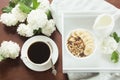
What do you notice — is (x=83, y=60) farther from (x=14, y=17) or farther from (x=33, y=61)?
(x=14, y=17)

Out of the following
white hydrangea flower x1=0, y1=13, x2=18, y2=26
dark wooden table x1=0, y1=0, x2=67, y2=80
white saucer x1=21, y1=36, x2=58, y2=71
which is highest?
white hydrangea flower x1=0, y1=13, x2=18, y2=26

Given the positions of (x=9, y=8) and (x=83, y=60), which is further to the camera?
(x=9, y=8)

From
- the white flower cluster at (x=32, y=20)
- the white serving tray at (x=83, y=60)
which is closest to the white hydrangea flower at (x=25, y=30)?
the white flower cluster at (x=32, y=20)

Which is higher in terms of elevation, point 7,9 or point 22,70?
point 7,9

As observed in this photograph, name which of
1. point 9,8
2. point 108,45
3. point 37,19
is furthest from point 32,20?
point 108,45

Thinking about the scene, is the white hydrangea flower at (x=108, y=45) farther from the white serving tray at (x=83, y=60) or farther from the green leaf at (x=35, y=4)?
the green leaf at (x=35, y=4)

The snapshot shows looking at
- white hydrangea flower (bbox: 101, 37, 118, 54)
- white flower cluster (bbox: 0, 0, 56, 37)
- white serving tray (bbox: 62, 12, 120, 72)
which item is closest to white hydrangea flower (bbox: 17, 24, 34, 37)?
white flower cluster (bbox: 0, 0, 56, 37)

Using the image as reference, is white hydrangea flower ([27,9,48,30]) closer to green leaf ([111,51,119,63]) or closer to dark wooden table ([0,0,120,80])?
dark wooden table ([0,0,120,80])
